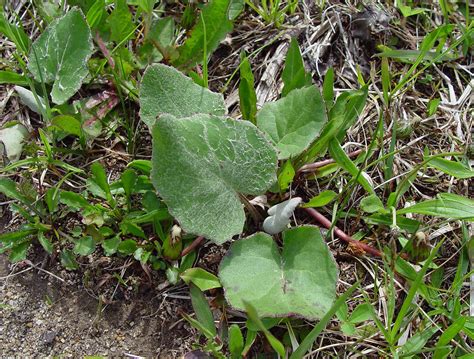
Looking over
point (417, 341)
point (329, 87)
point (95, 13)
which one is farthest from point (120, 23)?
point (417, 341)

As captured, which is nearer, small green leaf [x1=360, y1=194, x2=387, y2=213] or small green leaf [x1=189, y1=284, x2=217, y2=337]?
small green leaf [x1=189, y1=284, x2=217, y2=337]

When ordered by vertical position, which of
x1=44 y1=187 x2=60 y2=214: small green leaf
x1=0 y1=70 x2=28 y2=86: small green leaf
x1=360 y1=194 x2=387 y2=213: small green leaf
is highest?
x1=0 y1=70 x2=28 y2=86: small green leaf

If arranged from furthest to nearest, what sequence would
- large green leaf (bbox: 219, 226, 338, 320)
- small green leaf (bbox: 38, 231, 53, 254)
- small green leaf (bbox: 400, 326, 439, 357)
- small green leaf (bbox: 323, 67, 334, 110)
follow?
small green leaf (bbox: 323, 67, 334, 110) < small green leaf (bbox: 38, 231, 53, 254) < small green leaf (bbox: 400, 326, 439, 357) < large green leaf (bbox: 219, 226, 338, 320)

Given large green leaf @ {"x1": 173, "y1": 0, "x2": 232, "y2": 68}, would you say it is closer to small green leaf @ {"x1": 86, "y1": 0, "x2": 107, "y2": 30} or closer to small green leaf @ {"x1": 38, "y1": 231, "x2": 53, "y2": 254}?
small green leaf @ {"x1": 86, "y1": 0, "x2": 107, "y2": 30}

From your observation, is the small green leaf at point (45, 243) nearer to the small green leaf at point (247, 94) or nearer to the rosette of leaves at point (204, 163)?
the rosette of leaves at point (204, 163)

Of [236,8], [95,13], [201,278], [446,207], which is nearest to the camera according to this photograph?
[201,278]

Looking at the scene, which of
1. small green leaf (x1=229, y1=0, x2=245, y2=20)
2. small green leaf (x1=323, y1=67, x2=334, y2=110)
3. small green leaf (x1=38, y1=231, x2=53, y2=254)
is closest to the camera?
small green leaf (x1=38, y1=231, x2=53, y2=254)

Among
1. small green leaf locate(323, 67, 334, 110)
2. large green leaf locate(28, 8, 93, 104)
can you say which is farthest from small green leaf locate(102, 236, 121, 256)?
small green leaf locate(323, 67, 334, 110)

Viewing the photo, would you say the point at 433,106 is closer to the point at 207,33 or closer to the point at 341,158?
the point at 341,158
